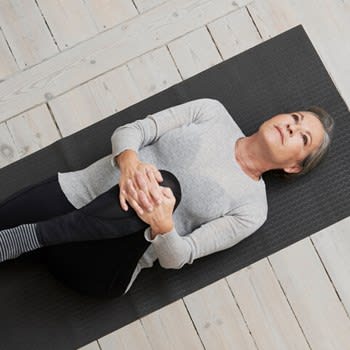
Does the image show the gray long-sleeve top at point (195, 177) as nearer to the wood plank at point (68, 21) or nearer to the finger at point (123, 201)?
the finger at point (123, 201)

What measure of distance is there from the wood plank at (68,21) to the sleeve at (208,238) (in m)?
0.70

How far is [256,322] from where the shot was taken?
1.58 metres

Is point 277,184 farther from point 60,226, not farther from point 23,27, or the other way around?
point 23,27

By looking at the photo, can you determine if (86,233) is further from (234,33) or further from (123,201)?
(234,33)

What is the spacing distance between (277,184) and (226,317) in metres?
0.39

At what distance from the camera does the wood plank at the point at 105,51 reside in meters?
1.67

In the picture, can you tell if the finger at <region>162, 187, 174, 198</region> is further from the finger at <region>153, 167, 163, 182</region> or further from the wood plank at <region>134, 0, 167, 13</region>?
the wood plank at <region>134, 0, 167, 13</region>

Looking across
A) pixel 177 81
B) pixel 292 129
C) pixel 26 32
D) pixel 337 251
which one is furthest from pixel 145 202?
pixel 26 32

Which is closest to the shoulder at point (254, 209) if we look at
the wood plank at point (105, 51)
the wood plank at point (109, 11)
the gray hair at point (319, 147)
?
the gray hair at point (319, 147)

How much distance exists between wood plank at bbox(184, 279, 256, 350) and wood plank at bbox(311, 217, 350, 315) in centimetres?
28

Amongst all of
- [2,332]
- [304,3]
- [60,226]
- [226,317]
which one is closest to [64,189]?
[60,226]

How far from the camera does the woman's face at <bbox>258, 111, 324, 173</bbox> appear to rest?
1390mm

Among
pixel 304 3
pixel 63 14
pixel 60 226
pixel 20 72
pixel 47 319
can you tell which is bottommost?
pixel 47 319

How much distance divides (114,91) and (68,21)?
0.87ft
